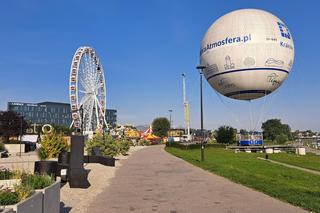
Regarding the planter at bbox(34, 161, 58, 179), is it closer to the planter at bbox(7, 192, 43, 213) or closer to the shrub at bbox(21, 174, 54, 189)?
the shrub at bbox(21, 174, 54, 189)

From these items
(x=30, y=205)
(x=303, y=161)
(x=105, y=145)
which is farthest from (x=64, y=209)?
(x=303, y=161)

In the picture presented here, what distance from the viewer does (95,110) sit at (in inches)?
2657

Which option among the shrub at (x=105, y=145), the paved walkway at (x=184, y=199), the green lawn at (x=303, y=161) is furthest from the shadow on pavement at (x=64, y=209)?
the green lawn at (x=303, y=161)

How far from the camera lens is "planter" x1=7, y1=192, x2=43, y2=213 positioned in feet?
19.5

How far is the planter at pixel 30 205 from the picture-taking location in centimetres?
596

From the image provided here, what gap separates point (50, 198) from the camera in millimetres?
8258

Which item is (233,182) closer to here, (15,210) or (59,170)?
(59,170)

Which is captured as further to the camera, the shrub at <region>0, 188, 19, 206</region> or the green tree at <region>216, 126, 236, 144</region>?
the green tree at <region>216, 126, 236, 144</region>

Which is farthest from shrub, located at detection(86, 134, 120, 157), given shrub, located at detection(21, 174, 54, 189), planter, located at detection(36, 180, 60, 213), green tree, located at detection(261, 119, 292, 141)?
green tree, located at detection(261, 119, 292, 141)

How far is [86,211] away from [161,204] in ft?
7.38

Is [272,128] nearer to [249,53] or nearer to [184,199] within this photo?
[249,53]

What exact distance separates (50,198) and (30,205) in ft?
5.60

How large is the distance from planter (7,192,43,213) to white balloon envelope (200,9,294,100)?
38882mm

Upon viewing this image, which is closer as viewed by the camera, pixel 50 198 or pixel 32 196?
pixel 32 196
